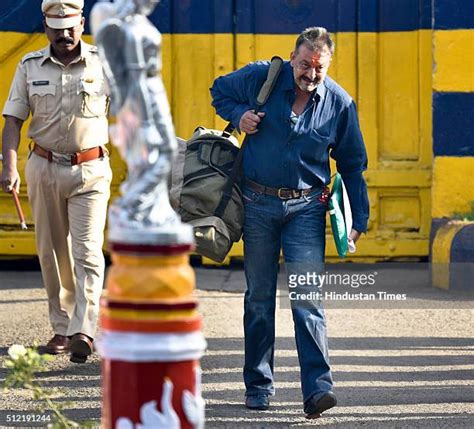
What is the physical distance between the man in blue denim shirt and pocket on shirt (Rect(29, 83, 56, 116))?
1.20 meters

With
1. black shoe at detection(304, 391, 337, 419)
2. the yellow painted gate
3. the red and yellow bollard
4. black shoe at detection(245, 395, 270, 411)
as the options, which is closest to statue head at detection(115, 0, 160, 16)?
the red and yellow bollard

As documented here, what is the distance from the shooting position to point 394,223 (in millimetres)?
10125

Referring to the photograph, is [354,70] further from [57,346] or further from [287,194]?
[287,194]

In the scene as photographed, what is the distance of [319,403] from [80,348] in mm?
1626

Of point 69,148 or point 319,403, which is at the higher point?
point 69,148

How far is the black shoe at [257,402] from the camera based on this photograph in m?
6.74

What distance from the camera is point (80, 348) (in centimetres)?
759

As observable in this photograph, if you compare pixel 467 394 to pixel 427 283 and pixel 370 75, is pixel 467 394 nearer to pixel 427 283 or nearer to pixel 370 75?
pixel 427 283

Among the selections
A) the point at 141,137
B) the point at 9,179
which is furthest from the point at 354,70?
the point at 141,137

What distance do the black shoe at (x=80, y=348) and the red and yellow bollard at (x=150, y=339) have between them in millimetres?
4263

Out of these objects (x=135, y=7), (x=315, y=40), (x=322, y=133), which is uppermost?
(x=135, y=7)

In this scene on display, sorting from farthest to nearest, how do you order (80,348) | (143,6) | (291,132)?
1. (80,348)
2. (291,132)
3. (143,6)

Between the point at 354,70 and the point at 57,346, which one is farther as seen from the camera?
the point at 354,70

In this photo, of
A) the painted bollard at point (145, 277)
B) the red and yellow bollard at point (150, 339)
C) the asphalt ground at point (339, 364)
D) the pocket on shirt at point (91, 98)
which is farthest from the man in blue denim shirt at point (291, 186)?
the red and yellow bollard at point (150, 339)
